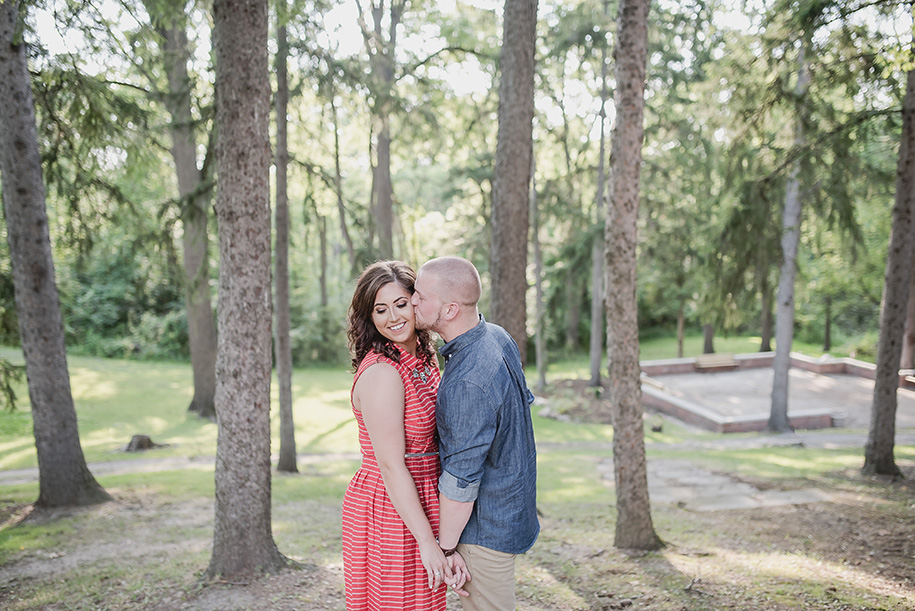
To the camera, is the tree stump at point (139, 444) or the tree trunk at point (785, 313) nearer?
the tree stump at point (139, 444)

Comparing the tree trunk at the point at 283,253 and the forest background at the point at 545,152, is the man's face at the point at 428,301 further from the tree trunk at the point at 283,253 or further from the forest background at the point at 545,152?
the tree trunk at the point at 283,253

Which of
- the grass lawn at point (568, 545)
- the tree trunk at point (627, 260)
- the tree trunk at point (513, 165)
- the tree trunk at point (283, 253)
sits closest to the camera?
the grass lawn at point (568, 545)

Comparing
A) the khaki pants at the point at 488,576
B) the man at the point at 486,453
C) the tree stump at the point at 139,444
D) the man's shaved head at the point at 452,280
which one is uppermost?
the man's shaved head at the point at 452,280

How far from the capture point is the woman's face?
104 inches

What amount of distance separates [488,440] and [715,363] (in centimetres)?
2342

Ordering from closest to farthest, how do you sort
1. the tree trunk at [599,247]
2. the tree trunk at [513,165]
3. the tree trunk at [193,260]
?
the tree trunk at [513,165] < the tree trunk at [193,260] < the tree trunk at [599,247]

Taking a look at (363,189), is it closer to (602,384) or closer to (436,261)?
(602,384)

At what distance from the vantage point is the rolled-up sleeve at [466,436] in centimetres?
234

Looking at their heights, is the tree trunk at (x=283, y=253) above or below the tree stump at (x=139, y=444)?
above

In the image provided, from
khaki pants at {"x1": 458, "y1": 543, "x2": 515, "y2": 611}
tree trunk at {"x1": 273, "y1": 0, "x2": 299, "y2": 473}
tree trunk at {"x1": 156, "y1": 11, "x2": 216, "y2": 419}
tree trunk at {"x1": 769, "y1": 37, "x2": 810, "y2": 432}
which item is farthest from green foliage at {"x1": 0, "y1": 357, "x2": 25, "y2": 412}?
tree trunk at {"x1": 769, "y1": 37, "x2": 810, "y2": 432}

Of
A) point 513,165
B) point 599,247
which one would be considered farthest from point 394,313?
point 599,247

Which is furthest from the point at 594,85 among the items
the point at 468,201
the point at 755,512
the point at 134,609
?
the point at 134,609

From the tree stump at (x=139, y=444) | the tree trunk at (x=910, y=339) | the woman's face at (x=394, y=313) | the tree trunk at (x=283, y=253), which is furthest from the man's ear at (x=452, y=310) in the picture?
the tree trunk at (x=910, y=339)

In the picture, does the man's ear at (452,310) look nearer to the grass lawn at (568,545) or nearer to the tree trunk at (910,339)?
the grass lawn at (568,545)
